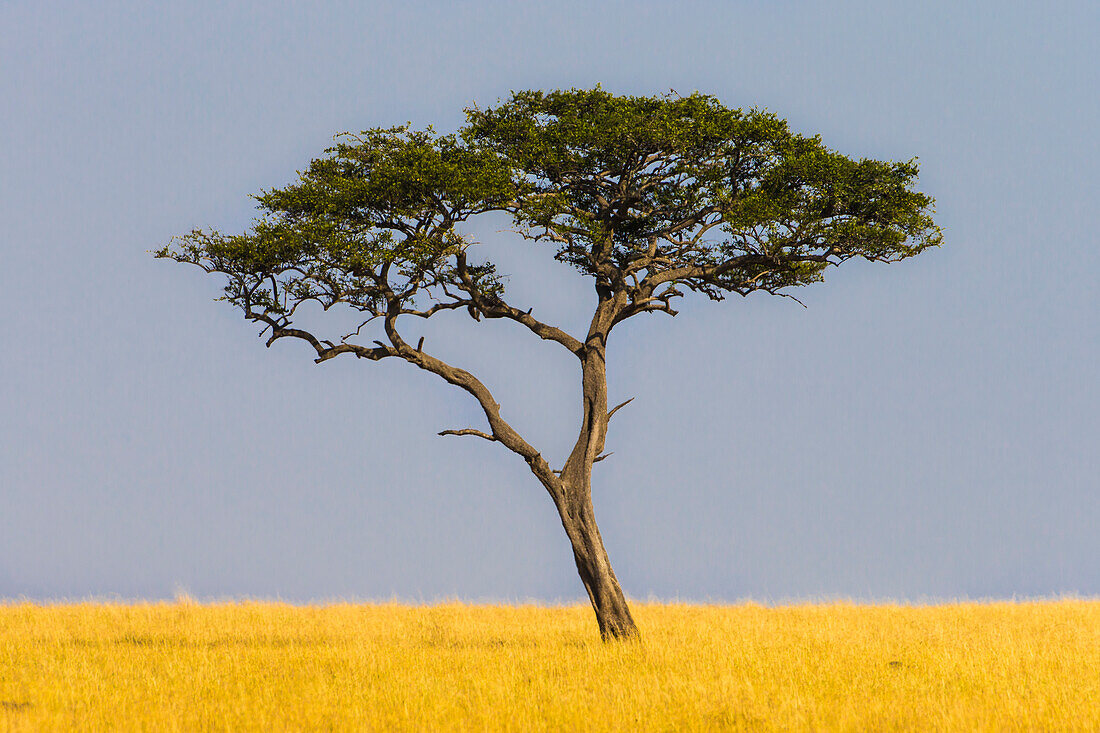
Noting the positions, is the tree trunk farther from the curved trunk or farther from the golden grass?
the golden grass

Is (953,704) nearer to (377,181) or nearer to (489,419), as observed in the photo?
(489,419)

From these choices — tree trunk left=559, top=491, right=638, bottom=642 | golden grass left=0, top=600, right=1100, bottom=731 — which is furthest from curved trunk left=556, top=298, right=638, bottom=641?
golden grass left=0, top=600, right=1100, bottom=731

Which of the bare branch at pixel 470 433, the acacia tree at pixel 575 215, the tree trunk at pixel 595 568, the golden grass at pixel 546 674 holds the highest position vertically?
the acacia tree at pixel 575 215

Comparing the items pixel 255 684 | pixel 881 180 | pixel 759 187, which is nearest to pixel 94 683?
pixel 255 684

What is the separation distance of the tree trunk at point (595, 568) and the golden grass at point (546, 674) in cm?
76

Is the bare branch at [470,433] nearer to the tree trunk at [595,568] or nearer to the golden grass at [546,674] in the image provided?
the tree trunk at [595,568]

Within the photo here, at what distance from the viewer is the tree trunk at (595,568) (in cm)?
1980

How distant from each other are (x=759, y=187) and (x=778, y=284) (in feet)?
10.1

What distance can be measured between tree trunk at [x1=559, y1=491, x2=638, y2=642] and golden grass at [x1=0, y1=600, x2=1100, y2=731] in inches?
29.9

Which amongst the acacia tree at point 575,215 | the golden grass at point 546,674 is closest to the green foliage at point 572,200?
the acacia tree at point 575,215

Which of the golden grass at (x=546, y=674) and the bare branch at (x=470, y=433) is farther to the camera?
the bare branch at (x=470, y=433)

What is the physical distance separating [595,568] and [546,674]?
4.09 metres

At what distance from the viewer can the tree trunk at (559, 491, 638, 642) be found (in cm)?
1980

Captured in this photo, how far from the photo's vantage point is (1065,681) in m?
15.6
